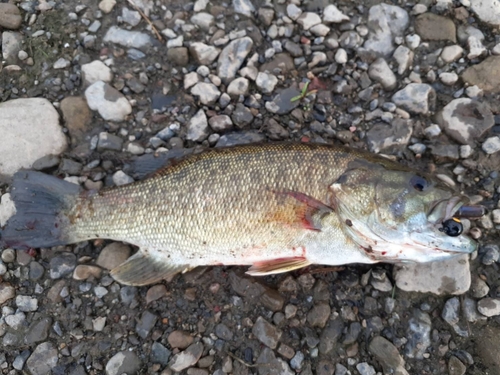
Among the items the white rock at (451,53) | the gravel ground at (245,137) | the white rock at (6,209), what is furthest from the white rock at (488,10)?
the white rock at (6,209)

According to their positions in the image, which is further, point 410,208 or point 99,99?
point 99,99

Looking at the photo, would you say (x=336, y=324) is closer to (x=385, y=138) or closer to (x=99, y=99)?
(x=385, y=138)

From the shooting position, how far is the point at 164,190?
3332mm

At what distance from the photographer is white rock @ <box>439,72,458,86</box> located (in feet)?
12.6

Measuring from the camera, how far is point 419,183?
3.06m

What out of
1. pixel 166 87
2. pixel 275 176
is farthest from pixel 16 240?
pixel 275 176

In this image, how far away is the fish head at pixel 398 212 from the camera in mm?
3000

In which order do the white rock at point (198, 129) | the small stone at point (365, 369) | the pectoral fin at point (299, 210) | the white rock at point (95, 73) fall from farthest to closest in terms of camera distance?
the white rock at point (95, 73)
the white rock at point (198, 129)
the small stone at point (365, 369)
the pectoral fin at point (299, 210)

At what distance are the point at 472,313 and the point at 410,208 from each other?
126 cm

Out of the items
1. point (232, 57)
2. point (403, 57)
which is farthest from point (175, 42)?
point (403, 57)

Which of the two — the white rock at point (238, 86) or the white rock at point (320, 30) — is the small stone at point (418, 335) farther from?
the white rock at point (320, 30)

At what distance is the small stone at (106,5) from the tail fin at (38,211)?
1.86 m

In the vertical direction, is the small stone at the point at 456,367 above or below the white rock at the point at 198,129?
below

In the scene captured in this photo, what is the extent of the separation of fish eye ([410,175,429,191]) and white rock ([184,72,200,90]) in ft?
7.33
